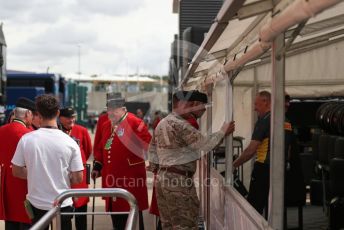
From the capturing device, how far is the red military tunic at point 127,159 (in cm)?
691

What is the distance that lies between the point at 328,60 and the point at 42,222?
5.91m

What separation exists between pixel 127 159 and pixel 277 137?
3.86 m

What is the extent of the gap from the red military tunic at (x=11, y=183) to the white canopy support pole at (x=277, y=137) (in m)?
3.11

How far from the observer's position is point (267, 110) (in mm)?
6012

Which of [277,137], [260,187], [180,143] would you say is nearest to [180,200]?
[180,143]

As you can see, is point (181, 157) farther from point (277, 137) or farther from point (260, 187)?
point (277, 137)

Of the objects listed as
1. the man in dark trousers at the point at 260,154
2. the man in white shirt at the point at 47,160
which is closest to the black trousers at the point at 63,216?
the man in white shirt at the point at 47,160

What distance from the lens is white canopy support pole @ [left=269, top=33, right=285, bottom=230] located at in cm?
326

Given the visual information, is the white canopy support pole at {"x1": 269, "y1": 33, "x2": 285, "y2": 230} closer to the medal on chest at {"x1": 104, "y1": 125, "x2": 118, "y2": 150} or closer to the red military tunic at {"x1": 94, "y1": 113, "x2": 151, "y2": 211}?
the red military tunic at {"x1": 94, "y1": 113, "x2": 151, "y2": 211}

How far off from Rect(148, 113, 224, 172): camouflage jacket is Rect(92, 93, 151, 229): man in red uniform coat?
141 cm

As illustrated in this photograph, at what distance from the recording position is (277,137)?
3316 millimetres

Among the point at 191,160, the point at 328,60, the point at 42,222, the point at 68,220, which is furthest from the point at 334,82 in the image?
the point at 42,222

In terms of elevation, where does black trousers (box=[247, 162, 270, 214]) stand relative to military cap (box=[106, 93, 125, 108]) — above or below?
below

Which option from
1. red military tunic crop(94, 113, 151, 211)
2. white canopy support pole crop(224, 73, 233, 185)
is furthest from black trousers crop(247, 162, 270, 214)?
red military tunic crop(94, 113, 151, 211)
